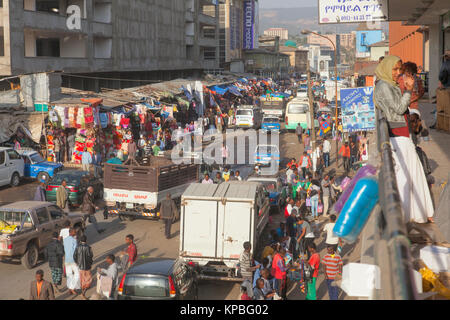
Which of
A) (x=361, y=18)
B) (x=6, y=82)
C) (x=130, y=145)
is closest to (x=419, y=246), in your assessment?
(x=361, y=18)

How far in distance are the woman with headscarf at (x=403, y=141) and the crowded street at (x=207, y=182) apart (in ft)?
0.06

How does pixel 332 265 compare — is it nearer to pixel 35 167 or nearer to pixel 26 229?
pixel 26 229

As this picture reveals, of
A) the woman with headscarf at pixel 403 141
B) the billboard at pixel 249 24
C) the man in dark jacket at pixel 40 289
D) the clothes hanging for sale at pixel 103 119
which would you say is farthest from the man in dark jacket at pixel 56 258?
the billboard at pixel 249 24

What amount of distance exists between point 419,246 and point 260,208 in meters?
10.5

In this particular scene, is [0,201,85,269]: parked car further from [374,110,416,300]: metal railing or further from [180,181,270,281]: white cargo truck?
[374,110,416,300]: metal railing

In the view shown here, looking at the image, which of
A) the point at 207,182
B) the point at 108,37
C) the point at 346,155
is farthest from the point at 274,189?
the point at 108,37

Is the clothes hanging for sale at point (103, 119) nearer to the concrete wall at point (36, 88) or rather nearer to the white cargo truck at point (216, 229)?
the concrete wall at point (36, 88)

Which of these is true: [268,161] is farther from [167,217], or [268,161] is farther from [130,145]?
[167,217]

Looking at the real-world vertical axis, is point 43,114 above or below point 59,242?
above

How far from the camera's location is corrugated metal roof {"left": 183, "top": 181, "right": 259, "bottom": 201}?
14548 millimetres

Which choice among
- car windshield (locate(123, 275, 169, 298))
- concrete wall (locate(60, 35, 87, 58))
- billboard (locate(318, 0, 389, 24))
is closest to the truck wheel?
car windshield (locate(123, 275, 169, 298))

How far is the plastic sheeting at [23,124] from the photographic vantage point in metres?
28.5

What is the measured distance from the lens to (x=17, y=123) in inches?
1137

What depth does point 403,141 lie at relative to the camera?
5.69 metres
